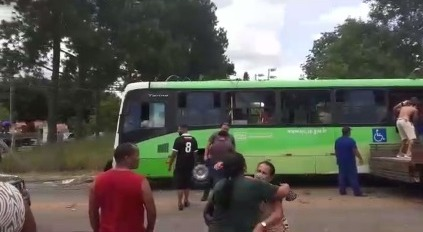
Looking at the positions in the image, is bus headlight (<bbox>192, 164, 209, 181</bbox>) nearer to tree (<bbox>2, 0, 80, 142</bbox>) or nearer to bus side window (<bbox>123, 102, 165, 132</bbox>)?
bus side window (<bbox>123, 102, 165, 132</bbox>)

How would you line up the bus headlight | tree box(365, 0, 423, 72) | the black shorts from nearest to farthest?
the black shorts
the bus headlight
tree box(365, 0, 423, 72)

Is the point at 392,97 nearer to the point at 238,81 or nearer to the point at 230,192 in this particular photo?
the point at 238,81

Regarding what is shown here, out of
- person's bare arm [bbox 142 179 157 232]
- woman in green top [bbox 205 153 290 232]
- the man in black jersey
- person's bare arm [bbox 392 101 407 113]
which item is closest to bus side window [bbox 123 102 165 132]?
the man in black jersey

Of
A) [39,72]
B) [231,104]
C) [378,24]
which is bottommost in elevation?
[231,104]

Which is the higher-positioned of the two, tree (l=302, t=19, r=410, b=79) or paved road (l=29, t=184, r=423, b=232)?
tree (l=302, t=19, r=410, b=79)

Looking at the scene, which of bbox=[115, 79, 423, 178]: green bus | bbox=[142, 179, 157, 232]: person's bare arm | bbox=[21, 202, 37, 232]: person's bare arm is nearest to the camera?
bbox=[21, 202, 37, 232]: person's bare arm

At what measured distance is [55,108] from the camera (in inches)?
1467

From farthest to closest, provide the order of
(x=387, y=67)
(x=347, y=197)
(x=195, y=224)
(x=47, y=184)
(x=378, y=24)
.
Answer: (x=378, y=24) → (x=387, y=67) → (x=47, y=184) → (x=347, y=197) → (x=195, y=224)

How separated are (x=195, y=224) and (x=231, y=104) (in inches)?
263

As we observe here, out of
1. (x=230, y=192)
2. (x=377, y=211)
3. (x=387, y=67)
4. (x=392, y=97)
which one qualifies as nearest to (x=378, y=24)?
(x=387, y=67)

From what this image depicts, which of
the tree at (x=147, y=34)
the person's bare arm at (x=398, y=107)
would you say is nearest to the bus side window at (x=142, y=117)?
the person's bare arm at (x=398, y=107)

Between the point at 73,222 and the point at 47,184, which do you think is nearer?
the point at 73,222

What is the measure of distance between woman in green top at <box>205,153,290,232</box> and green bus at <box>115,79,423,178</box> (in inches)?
481

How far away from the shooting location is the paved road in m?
11.6
